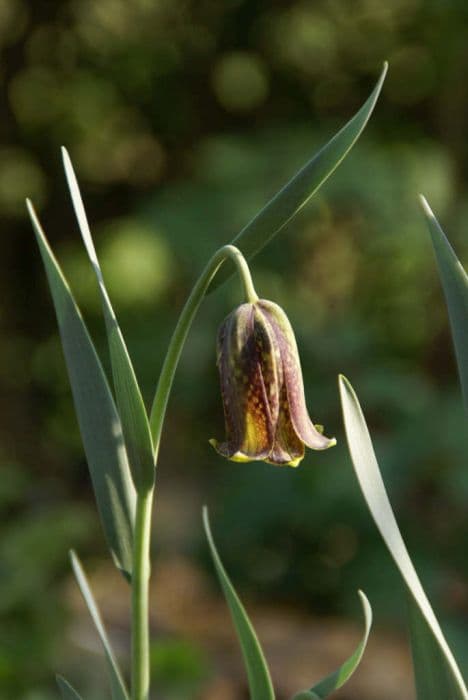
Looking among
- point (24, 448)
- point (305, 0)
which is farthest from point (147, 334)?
point (305, 0)

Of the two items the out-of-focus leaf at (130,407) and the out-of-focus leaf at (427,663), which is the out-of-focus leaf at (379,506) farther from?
the out-of-focus leaf at (130,407)

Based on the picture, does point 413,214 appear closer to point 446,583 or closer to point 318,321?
point 318,321

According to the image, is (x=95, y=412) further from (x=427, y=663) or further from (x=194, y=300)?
(x=427, y=663)

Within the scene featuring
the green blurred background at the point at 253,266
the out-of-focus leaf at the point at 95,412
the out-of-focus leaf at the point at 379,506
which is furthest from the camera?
the green blurred background at the point at 253,266

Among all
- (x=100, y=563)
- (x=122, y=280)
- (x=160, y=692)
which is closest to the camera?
(x=160, y=692)

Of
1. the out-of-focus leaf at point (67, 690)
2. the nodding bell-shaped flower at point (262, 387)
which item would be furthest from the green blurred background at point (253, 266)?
the nodding bell-shaped flower at point (262, 387)

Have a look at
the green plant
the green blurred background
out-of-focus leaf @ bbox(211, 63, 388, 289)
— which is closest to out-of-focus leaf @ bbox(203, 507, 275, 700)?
the green plant
